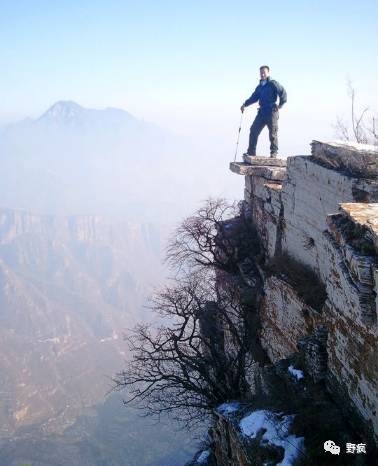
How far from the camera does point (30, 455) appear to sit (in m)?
80.9

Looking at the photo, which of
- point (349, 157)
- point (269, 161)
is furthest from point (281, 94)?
point (349, 157)

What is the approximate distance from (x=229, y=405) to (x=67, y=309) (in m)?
187

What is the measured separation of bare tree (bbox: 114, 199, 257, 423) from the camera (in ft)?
41.4

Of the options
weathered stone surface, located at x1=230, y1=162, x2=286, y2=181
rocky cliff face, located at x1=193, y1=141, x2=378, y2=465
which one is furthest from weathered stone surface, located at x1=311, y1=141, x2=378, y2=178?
weathered stone surface, located at x1=230, y1=162, x2=286, y2=181

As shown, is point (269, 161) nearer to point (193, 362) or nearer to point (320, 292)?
point (320, 292)

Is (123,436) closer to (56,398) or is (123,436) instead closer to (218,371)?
(56,398)

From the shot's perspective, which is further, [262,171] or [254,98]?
[254,98]

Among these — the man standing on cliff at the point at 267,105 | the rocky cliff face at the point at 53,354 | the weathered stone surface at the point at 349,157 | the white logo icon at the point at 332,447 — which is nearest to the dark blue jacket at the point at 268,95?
the man standing on cliff at the point at 267,105

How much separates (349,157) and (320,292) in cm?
298

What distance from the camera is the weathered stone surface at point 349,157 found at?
358 inches

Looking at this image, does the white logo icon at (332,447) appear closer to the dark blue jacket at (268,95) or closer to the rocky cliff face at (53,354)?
the dark blue jacket at (268,95)

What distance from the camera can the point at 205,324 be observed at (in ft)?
51.9

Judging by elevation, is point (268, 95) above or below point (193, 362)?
above

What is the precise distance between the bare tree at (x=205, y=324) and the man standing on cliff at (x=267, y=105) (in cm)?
282
